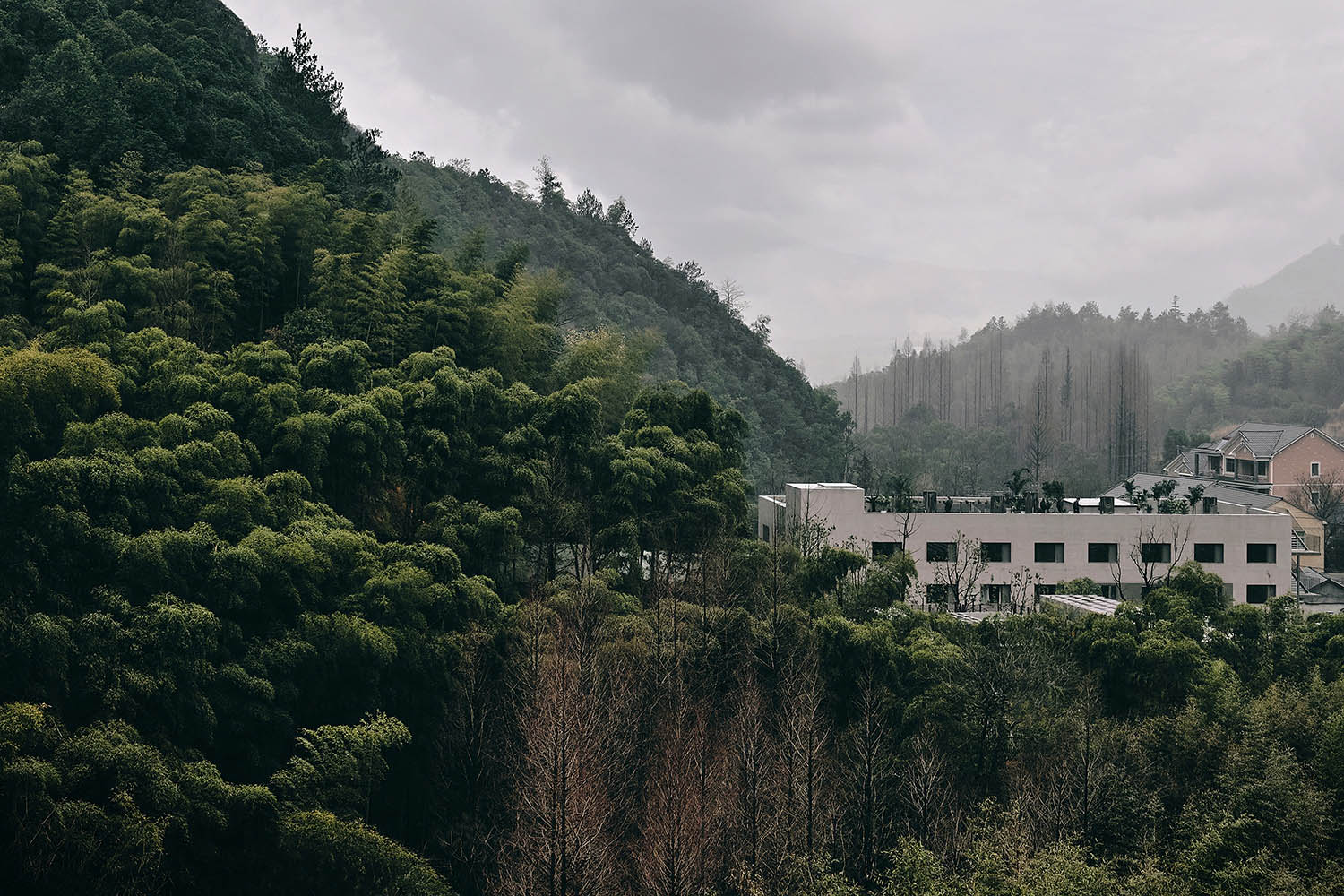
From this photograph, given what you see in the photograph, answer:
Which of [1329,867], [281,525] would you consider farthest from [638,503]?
[1329,867]

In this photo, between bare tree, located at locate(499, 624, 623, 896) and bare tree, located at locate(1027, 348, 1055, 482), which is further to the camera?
bare tree, located at locate(1027, 348, 1055, 482)

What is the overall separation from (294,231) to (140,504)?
9473 mm

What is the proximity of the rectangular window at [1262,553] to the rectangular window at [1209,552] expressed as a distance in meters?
0.76

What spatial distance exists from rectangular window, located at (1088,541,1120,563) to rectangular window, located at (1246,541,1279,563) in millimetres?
3241

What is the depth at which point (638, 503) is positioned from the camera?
20.3 metres

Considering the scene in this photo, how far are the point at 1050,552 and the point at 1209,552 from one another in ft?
12.4

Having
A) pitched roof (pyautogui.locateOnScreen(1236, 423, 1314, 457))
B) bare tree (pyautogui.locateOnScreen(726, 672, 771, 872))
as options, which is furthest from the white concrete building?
pitched roof (pyautogui.locateOnScreen(1236, 423, 1314, 457))

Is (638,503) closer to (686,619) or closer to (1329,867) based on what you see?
(686,619)

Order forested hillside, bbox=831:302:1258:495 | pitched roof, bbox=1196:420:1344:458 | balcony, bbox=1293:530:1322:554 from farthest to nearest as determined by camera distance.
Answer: forested hillside, bbox=831:302:1258:495
pitched roof, bbox=1196:420:1344:458
balcony, bbox=1293:530:1322:554

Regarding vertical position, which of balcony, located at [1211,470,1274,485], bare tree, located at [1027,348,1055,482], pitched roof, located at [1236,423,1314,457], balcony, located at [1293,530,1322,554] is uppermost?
bare tree, located at [1027,348,1055,482]

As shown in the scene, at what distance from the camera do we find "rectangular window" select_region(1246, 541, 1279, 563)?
83.4ft

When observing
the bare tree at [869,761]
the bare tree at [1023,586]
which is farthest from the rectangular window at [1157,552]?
the bare tree at [869,761]

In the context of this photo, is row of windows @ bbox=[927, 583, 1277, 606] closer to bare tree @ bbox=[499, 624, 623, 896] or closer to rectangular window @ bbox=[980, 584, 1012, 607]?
rectangular window @ bbox=[980, 584, 1012, 607]

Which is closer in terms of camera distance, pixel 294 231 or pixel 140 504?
pixel 140 504
